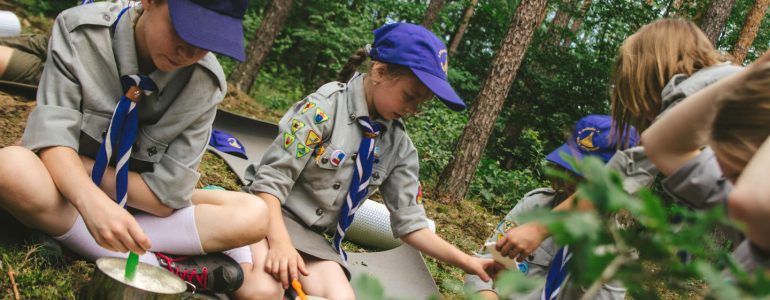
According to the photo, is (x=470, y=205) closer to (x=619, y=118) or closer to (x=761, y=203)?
(x=619, y=118)

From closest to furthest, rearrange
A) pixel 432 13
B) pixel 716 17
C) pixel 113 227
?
1. pixel 113 227
2. pixel 716 17
3. pixel 432 13

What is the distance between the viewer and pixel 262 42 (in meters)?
8.04

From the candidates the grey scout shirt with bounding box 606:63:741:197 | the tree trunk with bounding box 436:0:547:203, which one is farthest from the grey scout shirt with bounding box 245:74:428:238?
the tree trunk with bounding box 436:0:547:203

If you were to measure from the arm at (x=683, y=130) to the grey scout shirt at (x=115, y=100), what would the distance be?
4.33 ft

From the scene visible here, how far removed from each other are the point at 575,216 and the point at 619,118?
5.58 feet

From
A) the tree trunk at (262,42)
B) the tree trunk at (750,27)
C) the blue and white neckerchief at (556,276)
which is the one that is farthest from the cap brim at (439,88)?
the tree trunk at (750,27)

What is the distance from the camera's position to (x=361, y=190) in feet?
8.13

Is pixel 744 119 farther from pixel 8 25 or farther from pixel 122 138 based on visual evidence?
pixel 8 25

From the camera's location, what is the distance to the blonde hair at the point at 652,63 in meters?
2.02

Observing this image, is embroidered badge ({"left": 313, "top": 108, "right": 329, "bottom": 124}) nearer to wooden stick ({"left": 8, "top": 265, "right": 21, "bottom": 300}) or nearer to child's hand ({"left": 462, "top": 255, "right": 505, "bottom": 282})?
child's hand ({"left": 462, "top": 255, "right": 505, "bottom": 282})

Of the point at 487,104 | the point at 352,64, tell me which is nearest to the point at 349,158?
the point at 352,64

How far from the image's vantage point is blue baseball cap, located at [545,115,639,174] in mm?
2498

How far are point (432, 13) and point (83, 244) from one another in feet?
29.1

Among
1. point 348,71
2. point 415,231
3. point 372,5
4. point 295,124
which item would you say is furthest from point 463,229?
point 372,5
